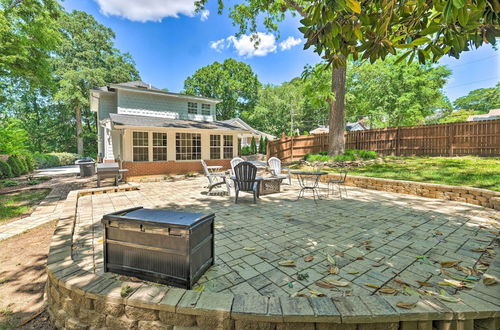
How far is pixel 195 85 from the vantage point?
116ft

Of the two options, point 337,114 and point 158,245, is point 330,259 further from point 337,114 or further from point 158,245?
point 337,114

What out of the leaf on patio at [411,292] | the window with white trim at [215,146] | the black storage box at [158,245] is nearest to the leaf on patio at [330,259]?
the leaf on patio at [411,292]

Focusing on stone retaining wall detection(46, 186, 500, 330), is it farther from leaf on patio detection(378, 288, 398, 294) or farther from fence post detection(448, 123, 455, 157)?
fence post detection(448, 123, 455, 157)

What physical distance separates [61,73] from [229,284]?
3298 centimetres

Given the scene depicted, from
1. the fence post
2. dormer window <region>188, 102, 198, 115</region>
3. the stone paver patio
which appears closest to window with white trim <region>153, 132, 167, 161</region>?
dormer window <region>188, 102, 198, 115</region>

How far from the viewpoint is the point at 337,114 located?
11.9 meters

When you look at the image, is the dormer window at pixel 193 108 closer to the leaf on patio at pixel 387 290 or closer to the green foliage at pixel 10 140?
the green foliage at pixel 10 140

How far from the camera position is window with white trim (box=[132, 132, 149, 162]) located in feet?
35.0

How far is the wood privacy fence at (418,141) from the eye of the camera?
33.2 ft

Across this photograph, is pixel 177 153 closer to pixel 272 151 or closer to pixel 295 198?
pixel 272 151

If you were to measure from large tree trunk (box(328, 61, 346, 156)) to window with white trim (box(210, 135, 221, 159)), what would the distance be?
650cm

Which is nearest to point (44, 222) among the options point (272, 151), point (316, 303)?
point (316, 303)

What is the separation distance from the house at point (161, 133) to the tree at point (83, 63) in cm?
1185

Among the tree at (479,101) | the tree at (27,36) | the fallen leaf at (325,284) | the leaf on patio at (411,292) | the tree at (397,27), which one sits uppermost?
the tree at (479,101)
